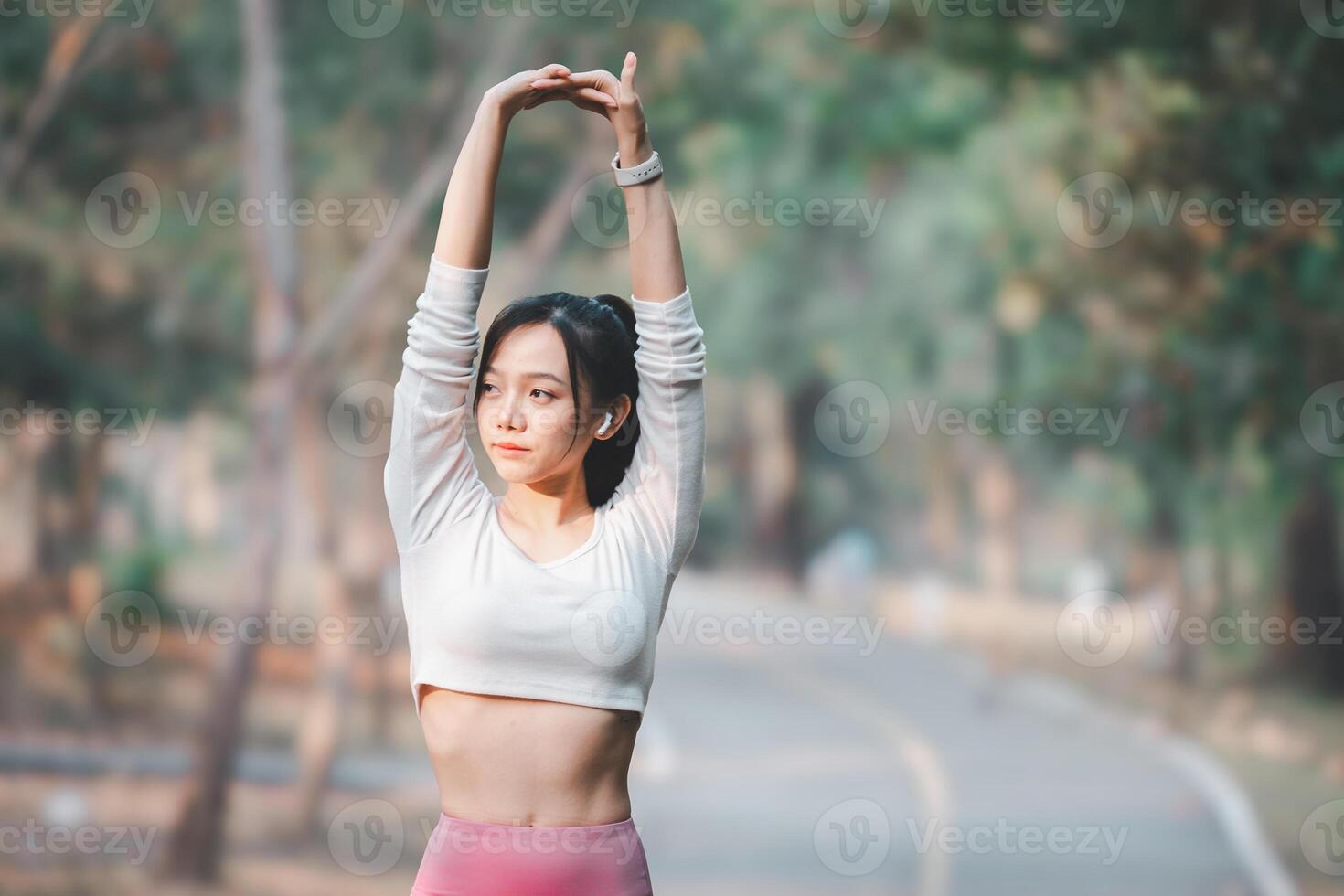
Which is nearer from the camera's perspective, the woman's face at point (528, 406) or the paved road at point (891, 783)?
the woman's face at point (528, 406)

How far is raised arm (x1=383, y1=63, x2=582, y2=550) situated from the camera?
140 cm

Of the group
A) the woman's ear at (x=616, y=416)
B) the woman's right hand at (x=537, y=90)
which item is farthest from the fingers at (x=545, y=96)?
the woman's ear at (x=616, y=416)

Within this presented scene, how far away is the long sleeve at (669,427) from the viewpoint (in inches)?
57.6

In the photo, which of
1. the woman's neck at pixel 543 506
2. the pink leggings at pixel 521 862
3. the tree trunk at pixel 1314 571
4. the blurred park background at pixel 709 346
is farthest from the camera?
the tree trunk at pixel 1314 571

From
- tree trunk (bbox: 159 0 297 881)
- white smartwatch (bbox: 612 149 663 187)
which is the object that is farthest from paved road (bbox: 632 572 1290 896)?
white smartwatch (bbox: 612 149 663 187)

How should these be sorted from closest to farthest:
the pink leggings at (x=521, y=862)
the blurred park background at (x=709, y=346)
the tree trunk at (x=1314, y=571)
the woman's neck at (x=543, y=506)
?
the pink leggings at (x=521, y=862) < the woman's neck at (x=543, y=506) < the blurred park background at (x=709, y=346) < the tree trunk at (x=1314, y=571)

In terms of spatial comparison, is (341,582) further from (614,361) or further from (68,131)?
(614,361)

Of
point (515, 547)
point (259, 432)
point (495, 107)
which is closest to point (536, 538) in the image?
point (515, 547)

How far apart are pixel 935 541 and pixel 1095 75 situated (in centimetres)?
220

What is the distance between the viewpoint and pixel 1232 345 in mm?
5504

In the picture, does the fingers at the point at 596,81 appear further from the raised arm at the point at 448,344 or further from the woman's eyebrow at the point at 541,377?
the woman's eyebrow at the point at 541,377

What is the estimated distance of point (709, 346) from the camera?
6.27 meters

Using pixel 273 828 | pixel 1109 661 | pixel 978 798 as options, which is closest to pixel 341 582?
pixel 273 828

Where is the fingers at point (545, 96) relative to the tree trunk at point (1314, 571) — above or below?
above
